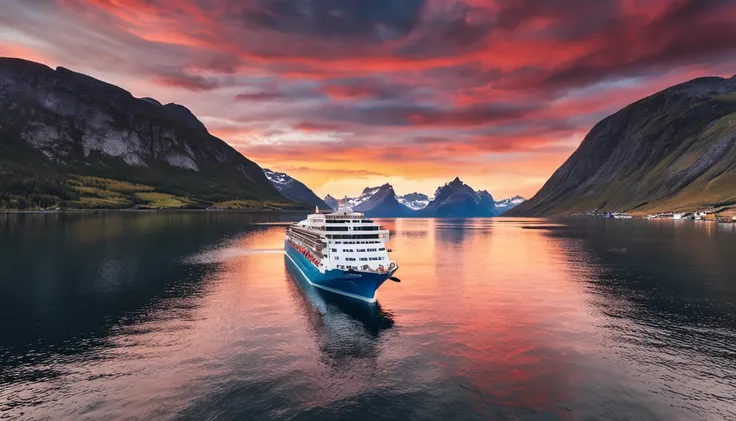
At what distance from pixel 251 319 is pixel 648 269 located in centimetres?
10437

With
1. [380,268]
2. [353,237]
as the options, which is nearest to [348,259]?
[353,237]

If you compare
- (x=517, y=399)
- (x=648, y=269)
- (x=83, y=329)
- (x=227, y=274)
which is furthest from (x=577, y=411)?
(x=648, y=269)

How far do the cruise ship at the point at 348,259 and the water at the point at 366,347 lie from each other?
3793 mm

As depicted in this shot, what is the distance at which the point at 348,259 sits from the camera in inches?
3164

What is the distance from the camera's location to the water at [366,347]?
36.2 m

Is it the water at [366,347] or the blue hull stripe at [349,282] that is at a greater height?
the blue hull stripe at [349,282]

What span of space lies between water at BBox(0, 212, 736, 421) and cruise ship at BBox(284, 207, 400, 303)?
3.79 metres

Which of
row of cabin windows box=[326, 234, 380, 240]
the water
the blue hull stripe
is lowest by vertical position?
the water

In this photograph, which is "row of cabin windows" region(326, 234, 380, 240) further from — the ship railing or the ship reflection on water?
the ship reflection on water

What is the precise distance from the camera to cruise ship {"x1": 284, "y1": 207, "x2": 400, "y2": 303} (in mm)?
73250

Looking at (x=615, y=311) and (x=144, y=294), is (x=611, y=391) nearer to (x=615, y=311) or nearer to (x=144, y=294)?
(x=615, y=311)

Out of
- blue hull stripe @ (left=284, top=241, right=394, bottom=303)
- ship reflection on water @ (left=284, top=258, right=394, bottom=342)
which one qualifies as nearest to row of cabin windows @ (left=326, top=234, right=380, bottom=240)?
blue hull stripe @ (left=284, top=241, right=394, bottom=303)

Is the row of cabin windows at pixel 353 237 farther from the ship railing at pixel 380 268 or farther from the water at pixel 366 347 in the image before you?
the water at pixel 366 347

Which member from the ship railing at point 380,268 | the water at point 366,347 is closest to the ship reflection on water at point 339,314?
the water at point 366,347
